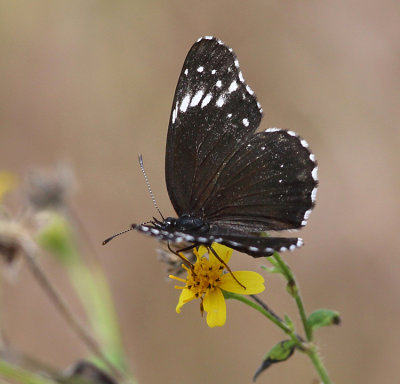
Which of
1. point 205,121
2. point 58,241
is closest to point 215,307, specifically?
point 205,121

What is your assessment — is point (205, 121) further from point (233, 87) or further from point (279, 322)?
point (279, 322)

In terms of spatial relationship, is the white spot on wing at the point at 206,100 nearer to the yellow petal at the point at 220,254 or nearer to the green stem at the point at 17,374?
the yellow petal at the point at 220,254

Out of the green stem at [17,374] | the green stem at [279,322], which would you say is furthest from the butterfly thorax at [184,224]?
the green stem at [17,374]

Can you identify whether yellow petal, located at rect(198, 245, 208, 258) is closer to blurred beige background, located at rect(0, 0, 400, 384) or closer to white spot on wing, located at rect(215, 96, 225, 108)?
white spot on wing, located at rect(215, 96, 225, 108)

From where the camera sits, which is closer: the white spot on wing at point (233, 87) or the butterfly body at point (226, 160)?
the butterfly body at point (226, 160)

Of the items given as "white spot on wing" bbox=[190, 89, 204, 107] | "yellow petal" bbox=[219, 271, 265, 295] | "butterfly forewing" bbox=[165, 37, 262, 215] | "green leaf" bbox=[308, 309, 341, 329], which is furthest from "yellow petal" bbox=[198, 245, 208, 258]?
"white spot on wing" bbox=[190, 89, 204, 107]

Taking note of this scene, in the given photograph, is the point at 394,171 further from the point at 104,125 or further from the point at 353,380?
the point at 104,125
